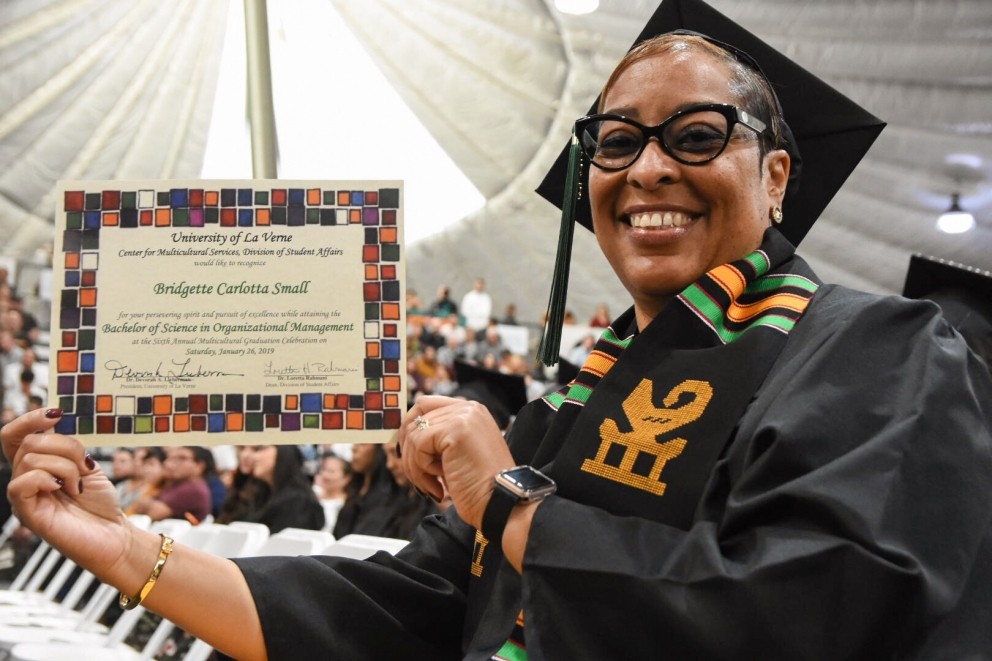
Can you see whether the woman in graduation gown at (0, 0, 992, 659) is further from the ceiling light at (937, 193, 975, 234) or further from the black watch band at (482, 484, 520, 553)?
the ceiling light at (937, 193, 975, 234)

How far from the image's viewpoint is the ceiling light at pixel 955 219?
1755 cm

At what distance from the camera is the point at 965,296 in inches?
127

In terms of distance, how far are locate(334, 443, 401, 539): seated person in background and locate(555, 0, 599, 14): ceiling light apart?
15019 millimetres

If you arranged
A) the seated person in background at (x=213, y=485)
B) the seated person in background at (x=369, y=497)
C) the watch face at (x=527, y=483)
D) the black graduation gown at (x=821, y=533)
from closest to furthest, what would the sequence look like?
the black graduation gown at (x=821, y=533), the watch face at (x=527, y=483), the seated person in background at (x=369, y=497), the seated person in background at (x=213, y=485)

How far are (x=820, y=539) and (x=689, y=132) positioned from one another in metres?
0.77

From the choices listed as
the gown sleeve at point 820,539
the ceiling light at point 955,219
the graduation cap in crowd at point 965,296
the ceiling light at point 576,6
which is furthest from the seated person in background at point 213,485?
the ceiling light at point 955,219

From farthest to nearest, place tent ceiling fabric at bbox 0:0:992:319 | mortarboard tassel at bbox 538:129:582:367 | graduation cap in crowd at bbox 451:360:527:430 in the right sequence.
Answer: tent ceiling fabric at bbox 0:0:992:319, graduation cap in crowd at bbox 451:360:527:430, mortarboard tassel at bbox 538:129:582:367

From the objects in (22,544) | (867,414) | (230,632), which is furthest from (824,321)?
(22,544)

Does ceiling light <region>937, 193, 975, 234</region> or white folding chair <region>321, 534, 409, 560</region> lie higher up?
ceiling light <region>937, 193, 975, 234</region>

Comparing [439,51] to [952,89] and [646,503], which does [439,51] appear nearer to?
[952,89]

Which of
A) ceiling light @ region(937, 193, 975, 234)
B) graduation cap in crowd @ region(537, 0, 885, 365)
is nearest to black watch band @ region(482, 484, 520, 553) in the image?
graduation cap in crowd @ region(537, 0, 885, 365)

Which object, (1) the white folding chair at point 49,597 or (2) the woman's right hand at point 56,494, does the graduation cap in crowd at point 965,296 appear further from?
(1) the white folding chair at point 49,597
